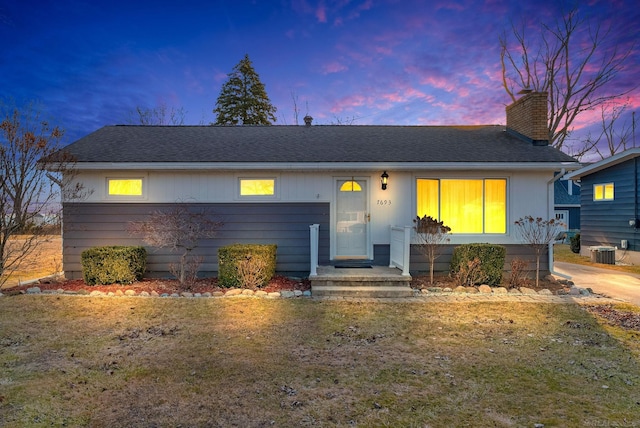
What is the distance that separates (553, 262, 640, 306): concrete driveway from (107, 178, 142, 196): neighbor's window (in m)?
10.9

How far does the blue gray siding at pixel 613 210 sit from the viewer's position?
1206 cm

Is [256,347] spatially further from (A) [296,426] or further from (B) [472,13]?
(B) [472,13]

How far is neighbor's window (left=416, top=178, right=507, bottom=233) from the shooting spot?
8.48m

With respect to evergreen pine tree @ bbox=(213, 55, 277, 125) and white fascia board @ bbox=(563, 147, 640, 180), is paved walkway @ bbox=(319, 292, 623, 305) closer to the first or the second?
white fascia board @ bbox=(563, 147, 640, 180)

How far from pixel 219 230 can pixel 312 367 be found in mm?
5381

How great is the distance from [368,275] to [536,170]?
5067 mm

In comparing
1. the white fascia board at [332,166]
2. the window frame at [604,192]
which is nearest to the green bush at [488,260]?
the white fascia board at [332,166]

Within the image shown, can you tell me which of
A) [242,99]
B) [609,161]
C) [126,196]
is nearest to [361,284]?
[126,196]

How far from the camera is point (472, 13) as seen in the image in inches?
459

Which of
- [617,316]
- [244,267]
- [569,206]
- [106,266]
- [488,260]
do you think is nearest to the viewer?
[617,316]

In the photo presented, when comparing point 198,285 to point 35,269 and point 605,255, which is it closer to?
point 35,269

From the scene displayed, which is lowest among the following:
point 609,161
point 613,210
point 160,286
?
point 160,286

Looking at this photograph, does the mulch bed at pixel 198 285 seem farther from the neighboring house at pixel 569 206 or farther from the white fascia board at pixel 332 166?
the neighboring house at pixel 569 206

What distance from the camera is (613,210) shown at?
42.8 feet
